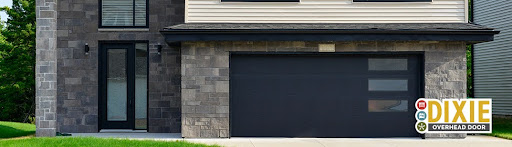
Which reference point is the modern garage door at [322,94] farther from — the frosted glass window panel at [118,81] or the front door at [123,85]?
the frosted glass window panel at [118,81]

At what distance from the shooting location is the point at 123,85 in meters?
15.5

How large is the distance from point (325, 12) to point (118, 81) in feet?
18.8

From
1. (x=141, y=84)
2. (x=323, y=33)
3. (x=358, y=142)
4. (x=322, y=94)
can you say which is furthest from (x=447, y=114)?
(x=141, y=84)

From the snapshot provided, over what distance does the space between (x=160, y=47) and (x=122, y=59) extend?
1.08 m

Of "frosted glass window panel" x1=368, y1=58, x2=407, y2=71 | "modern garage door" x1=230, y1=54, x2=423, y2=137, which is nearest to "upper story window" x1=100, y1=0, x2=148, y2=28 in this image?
"modern garage door" x1=230, y1=54, x2=423, y2=137

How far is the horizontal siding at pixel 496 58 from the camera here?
22078mm

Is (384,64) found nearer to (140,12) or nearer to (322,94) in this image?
(322,94)

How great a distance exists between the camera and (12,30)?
123 ft

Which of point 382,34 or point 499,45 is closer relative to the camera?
point 382,34

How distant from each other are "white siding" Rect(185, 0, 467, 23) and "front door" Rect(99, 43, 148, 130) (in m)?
2.53

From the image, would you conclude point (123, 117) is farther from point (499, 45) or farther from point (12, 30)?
point (12, 30)

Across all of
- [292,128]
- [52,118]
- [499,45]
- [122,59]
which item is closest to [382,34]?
[292,128]

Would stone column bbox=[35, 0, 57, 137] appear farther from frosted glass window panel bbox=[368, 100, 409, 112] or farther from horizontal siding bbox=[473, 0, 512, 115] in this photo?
horizontal siding bbox=[473, 0, 512, 115]

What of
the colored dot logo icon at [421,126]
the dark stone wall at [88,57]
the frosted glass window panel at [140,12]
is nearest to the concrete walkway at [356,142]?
the colored dot logo icon at [421,126]
